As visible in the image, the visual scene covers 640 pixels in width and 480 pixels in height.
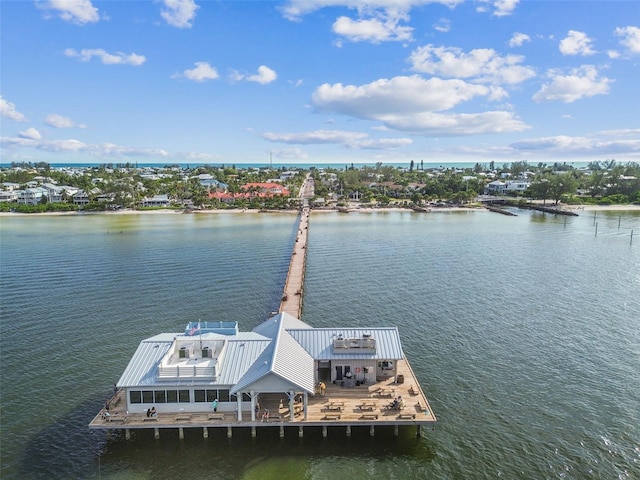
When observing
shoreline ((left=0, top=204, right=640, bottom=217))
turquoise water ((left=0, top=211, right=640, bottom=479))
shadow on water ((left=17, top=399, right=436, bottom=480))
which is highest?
shoreline ((left=0, top=204, right=640, bottom=217))

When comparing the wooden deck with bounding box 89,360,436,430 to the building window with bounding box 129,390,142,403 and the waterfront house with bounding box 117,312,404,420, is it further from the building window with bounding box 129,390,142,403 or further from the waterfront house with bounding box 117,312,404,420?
the building window with bounding box 129,390,142,403

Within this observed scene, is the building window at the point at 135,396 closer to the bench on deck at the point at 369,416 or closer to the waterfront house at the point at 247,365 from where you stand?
the waterfront house at the point at 247,365

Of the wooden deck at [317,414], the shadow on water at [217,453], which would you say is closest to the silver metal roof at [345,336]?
the wooden deck at [317,414]

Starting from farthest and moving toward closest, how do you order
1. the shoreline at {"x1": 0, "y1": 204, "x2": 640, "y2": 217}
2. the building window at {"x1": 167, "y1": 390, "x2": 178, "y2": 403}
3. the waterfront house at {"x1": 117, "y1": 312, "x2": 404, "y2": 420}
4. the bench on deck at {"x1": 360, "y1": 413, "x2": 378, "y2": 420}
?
the shoreline at {"x1": 0, "y1": 204, "x2": 640, "y2": 217} < the building window at {"x1": 167, "y1": 390, "x2": 178, "y2": 403} < the waterfront house at {"x1": 117, "y1": 312, "x2": 404, "y2": 420} < the bench on deck at {"x1": 360, "y1": 413, "x2": 378, "y2": 420}

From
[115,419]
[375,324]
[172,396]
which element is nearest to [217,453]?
[172,396]

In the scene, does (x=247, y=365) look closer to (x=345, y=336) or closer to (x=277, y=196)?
(x=345, y=336)

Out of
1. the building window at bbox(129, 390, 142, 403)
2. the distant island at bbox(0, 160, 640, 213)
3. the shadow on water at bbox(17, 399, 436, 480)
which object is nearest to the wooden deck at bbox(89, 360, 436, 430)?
the building window at bbox(129, 390, 142, 403)
